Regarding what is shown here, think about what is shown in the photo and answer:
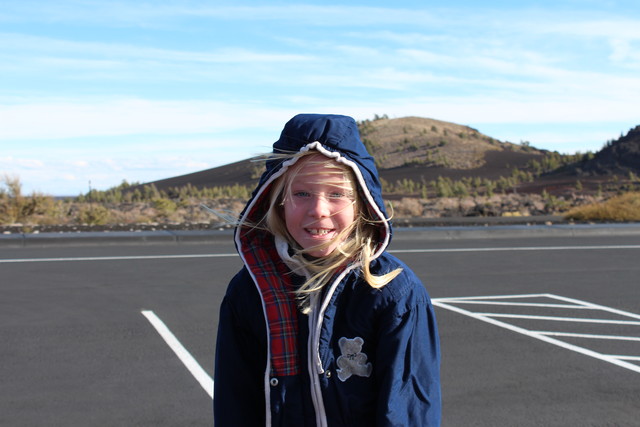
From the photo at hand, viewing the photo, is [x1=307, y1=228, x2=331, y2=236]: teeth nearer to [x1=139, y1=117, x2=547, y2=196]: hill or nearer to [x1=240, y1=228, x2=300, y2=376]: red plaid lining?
[x1=240, y1=228, x2=300, y2=376]: red plaid lining

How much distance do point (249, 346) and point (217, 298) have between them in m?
6.68

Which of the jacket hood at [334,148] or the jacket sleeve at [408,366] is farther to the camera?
the jacket hood at [334,148]

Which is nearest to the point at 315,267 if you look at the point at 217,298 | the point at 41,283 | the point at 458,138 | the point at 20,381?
the point at 20,381

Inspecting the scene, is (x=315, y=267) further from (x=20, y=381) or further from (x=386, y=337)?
(x=20, y=381)

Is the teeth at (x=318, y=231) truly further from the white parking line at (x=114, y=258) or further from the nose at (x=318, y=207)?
the white parking line at (x=114, y=258)

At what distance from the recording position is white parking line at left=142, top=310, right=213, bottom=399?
5566 millimetres

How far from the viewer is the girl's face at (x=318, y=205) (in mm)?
2256

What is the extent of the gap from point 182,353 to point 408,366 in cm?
457

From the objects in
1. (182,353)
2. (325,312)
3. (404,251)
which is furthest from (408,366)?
(404,251)

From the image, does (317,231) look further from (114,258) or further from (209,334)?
(114,258)

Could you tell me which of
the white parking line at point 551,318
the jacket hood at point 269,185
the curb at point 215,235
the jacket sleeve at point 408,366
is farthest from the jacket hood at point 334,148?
the curb at point 215,235

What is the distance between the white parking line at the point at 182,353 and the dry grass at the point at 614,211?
1751cm

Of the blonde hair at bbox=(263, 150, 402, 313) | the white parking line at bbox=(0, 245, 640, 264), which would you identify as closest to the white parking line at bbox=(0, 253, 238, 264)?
the white parking line at bbox=(0, 245, 640, 264)

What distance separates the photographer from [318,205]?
2.25 meters
